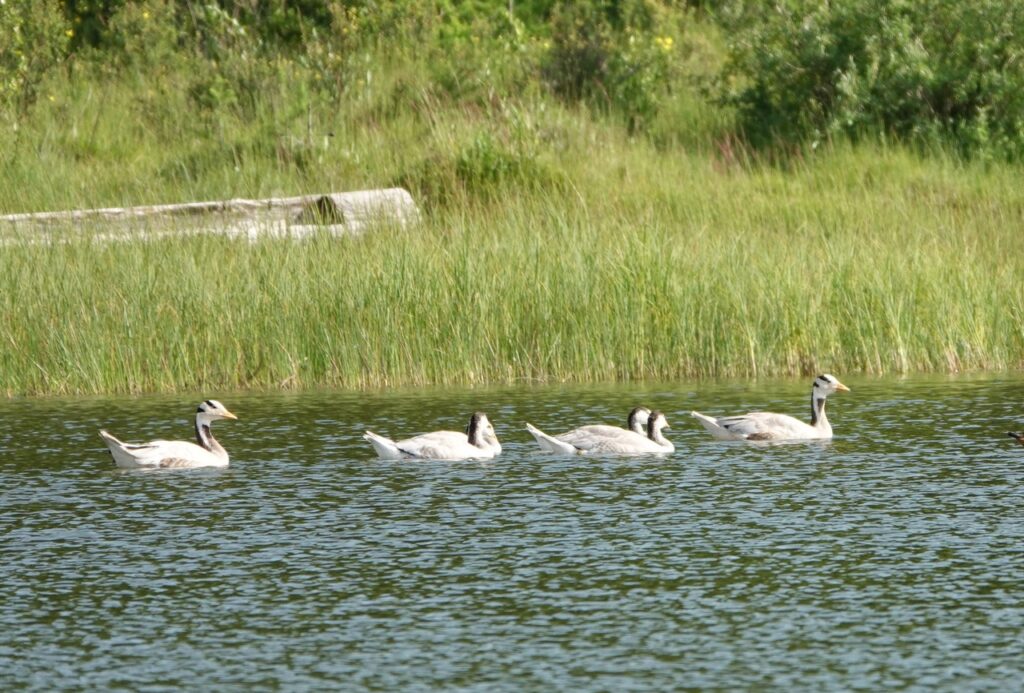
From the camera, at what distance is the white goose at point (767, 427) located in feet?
45.3

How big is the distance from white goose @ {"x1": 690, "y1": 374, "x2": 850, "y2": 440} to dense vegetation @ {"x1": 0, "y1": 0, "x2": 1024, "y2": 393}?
3310 millimetres

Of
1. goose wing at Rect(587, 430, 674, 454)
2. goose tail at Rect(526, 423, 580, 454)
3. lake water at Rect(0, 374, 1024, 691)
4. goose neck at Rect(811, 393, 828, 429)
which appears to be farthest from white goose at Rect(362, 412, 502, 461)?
goose neck at Rect(811, 393, 828, 429)

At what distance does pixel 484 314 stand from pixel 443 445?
432 centimetres

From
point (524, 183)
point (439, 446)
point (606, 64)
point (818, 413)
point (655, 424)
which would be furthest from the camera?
point (606, 64)

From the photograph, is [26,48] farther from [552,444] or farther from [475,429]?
[552,444]

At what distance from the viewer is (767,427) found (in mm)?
13945

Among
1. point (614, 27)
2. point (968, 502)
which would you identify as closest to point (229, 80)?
point (614, 27)

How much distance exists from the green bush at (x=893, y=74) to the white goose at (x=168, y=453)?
13.5 m

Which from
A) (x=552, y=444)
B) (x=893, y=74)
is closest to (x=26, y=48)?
(x=893, y=74)

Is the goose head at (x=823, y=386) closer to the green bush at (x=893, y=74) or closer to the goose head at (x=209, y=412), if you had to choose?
the goose head at (x=209, y=412)

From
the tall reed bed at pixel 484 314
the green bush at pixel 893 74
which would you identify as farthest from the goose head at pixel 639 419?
the green bush at pixel 893 74

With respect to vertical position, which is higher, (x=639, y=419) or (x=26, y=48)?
(x=26, y=48)

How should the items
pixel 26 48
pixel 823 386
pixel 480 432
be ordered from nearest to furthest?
1. pixel 480 432
2. pixel 823 386
3. pixel 26 48

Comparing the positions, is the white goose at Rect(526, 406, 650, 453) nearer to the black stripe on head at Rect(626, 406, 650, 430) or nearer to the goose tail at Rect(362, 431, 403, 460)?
the black stripe on head at Rect(626, 406, 650, 430)
